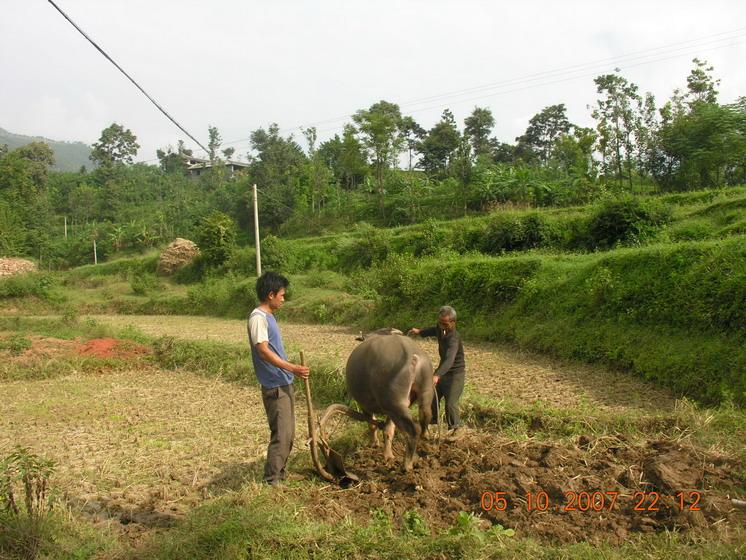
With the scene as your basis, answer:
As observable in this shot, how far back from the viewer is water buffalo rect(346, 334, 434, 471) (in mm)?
4988

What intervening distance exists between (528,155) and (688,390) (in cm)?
3711

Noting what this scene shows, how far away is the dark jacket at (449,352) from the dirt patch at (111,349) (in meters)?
9.71

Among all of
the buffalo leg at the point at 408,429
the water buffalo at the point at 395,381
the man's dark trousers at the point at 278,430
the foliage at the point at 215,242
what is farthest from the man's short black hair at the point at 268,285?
the foliage at the point at 215,242

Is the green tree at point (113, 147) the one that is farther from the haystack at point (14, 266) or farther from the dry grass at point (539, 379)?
the dry grass at point (539, 379)

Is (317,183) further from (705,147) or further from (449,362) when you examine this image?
(449,362)

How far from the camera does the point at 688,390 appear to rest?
8.32 m

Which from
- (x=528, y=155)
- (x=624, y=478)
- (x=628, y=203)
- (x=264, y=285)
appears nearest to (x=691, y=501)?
(x=624, y=478)

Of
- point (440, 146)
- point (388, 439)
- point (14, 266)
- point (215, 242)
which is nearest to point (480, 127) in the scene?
point (440, 146)

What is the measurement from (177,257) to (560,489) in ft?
105

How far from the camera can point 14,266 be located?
1480 inches

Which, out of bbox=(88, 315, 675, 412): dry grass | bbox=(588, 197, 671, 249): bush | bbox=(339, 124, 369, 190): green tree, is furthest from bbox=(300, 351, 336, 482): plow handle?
bbox=(339, 124, 369, 190): green tree

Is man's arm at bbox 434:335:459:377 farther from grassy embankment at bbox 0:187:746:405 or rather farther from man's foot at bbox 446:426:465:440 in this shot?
grassy embankment at bbox 0:187:746:405

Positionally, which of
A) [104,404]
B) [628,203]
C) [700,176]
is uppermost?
[700,176]

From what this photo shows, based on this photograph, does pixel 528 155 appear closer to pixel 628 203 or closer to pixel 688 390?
pixel 628 203
